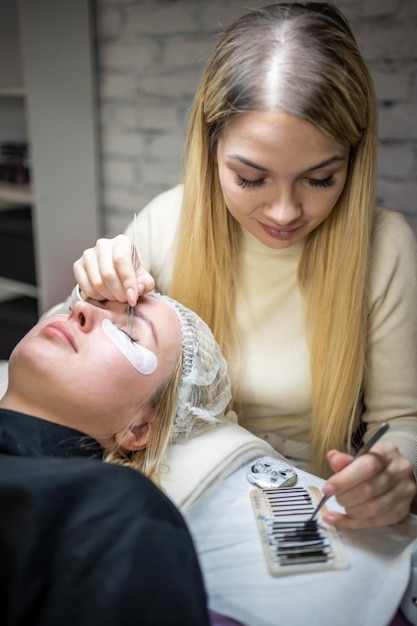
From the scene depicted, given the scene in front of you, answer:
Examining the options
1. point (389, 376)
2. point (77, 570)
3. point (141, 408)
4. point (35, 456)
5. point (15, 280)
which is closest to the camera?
point (77, 570)

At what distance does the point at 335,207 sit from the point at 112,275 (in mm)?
410

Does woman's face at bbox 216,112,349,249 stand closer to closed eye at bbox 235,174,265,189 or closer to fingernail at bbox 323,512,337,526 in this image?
closed eye at bbox 235,174,265,189

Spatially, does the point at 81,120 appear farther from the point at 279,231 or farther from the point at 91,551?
the point at 91,551

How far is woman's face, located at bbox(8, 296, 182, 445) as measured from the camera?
34.1 inches

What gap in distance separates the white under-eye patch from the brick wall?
0.80 m

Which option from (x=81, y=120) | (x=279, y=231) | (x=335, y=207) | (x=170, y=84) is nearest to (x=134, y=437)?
(x=279, y=231)

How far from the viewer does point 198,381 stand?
96 cm

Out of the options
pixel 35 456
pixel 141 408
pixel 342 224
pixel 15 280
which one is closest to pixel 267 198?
pixel 342 224

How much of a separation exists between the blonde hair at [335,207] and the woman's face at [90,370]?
9.8 inches

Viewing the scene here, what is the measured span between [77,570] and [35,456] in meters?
0.24

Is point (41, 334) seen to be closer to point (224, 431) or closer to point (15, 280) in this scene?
point (224, 431)

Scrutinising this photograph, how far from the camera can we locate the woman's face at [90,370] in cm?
87

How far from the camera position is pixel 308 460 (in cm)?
113

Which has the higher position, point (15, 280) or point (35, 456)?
point (35, 456)
